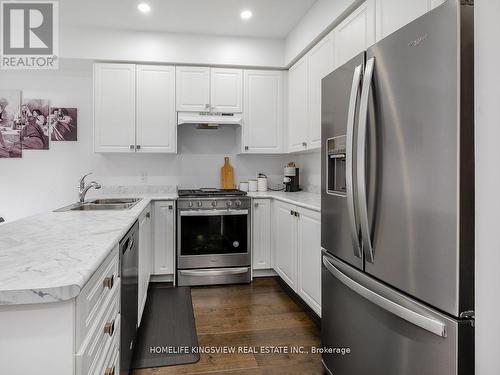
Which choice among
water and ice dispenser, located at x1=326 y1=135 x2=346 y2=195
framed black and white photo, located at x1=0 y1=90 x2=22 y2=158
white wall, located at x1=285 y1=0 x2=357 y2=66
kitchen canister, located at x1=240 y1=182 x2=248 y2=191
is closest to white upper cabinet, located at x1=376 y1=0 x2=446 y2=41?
white wall, located at x1=285 y1=0 x2=357 y2=66

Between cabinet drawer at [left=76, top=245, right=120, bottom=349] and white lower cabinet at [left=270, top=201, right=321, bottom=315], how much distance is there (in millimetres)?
1431

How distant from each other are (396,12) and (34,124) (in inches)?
148

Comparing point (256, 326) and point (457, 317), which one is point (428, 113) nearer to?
point (457, 317)

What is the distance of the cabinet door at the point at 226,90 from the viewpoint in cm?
373

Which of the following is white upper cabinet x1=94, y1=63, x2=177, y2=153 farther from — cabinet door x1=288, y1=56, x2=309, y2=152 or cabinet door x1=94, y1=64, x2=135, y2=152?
cabinet door x1=288, y1=56, x2=309, y2=152

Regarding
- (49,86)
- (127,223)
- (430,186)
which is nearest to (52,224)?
(127,223)

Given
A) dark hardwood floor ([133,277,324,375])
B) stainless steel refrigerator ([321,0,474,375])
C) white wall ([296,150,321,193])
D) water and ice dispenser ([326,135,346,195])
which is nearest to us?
stainless steel refrigerator ([321,0,474,375])

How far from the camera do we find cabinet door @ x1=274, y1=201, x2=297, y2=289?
9.55 ft

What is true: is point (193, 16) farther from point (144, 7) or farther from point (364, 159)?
point (364, 159)

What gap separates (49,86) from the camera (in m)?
3.81

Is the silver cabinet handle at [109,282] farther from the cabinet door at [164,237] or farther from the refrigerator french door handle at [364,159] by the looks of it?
the cabinet door at [164,237]

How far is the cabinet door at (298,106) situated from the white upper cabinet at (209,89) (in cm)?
56

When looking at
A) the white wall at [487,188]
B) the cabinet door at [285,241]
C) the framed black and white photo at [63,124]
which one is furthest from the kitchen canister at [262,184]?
the white wall at [487,188]

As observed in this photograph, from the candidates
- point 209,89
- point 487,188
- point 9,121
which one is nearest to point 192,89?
point 209,89
